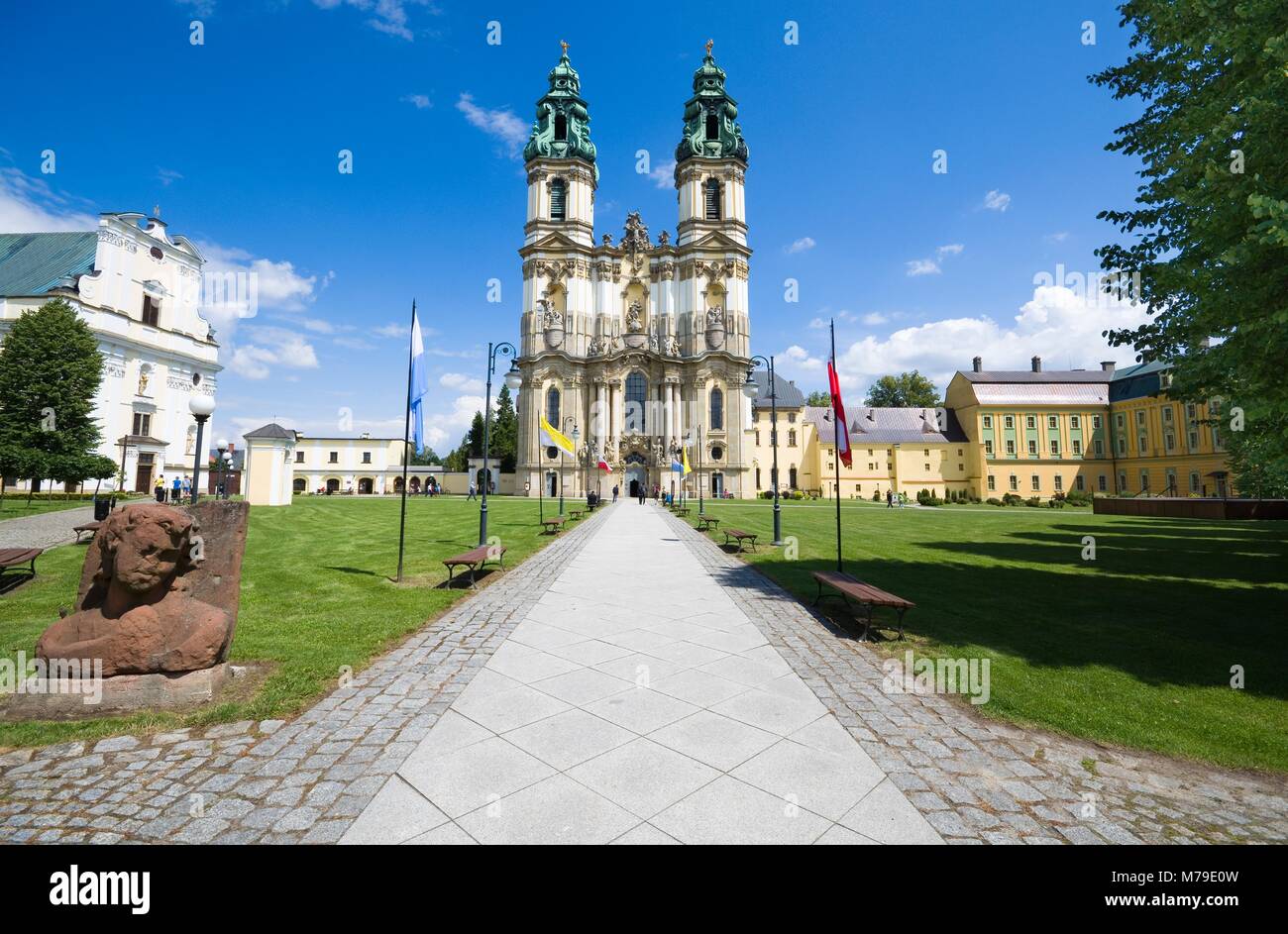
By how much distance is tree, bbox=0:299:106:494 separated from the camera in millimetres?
27094

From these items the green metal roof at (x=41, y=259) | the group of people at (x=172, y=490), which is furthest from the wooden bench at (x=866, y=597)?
the green metal roof at (x=41, y=259)

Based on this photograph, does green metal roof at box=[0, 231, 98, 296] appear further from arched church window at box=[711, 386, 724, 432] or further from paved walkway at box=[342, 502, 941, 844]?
arched church window at box=[711, 386, 724, 432]

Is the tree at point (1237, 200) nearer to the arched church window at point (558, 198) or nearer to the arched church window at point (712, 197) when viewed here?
the arched church window at point (712, 197)

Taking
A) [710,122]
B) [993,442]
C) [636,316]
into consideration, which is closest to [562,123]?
[710,122]

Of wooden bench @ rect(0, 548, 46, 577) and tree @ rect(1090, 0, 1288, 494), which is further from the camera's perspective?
wooden bench @ rect(0, 548, 46, 577)

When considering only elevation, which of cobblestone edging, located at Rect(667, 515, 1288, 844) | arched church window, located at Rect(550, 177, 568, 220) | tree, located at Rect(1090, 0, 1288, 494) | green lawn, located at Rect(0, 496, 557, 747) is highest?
arched church window, located at Rect(550, 177, 568, 220)

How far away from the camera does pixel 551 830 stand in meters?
3.01

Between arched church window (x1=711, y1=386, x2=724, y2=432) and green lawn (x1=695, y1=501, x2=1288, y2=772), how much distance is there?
41.5 metres

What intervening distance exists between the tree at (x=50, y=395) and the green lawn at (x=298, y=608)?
20.7 metres

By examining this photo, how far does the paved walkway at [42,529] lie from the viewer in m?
14.2

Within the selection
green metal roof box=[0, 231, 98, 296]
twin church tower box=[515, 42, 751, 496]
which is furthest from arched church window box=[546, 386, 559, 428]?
green metal roof box=[0, 231, 98, 296]

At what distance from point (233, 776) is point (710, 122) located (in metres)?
76.7
